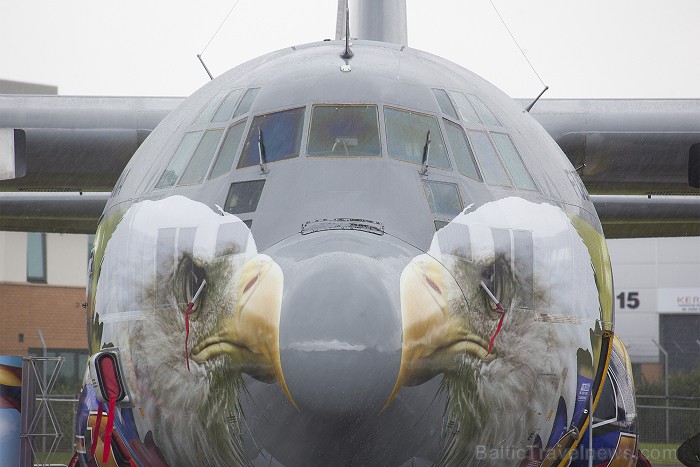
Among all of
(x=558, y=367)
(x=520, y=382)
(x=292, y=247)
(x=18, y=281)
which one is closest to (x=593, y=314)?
(x=558, y=367)

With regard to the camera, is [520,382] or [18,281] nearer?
[520,382]

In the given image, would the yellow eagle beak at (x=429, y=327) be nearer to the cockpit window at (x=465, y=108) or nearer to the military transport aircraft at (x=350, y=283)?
the military transport aircraft at (x=350, y=283)

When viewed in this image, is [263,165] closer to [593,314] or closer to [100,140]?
[593,314]

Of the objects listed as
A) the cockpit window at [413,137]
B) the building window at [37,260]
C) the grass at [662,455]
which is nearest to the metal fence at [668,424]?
the grass at [662,455]

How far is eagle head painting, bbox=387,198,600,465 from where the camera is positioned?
16.0ft

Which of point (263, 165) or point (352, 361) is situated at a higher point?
point (263, 165)

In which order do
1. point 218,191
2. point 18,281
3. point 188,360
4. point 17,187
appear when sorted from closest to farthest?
point 188,360, point 218,191, point 17,187, point 18,281

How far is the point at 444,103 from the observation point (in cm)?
632

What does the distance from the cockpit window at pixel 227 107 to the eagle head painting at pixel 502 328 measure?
1522 mm

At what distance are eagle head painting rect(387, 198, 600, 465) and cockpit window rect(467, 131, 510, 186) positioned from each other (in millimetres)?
150

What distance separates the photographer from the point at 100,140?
11508mm

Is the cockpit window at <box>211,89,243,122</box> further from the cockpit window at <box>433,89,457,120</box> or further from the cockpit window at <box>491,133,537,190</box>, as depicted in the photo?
the cockpit window at <box>491,133,537,190</box>

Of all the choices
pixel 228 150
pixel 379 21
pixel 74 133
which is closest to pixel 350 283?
pixel 228 150

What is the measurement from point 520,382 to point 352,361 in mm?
1376
